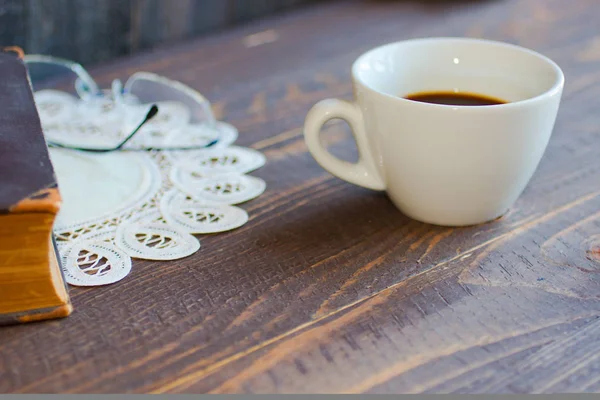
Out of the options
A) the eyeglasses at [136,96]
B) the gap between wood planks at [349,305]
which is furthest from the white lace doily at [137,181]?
the gap between wood planks at [349,305]

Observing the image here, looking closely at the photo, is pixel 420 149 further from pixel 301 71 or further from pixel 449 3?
pixel 449 3

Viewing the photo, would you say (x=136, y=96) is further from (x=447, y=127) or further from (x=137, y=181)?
(x=447, y=127)

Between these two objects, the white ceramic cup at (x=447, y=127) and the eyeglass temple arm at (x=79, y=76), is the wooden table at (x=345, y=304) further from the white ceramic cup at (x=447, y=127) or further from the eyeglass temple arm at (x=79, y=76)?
the eyeglass temple arm at (x=79, y=76)

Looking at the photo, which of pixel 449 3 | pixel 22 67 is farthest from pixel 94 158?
pixel 449 3

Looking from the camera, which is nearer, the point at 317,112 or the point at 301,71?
the point at 317,112

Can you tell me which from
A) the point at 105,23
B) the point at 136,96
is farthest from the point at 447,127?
the point at 105,23

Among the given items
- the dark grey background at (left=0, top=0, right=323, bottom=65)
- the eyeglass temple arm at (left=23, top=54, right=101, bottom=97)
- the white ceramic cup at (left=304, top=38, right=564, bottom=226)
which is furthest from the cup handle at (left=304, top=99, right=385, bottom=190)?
the dark grey background at (left=0, top=0, right=323, bottom=65)
